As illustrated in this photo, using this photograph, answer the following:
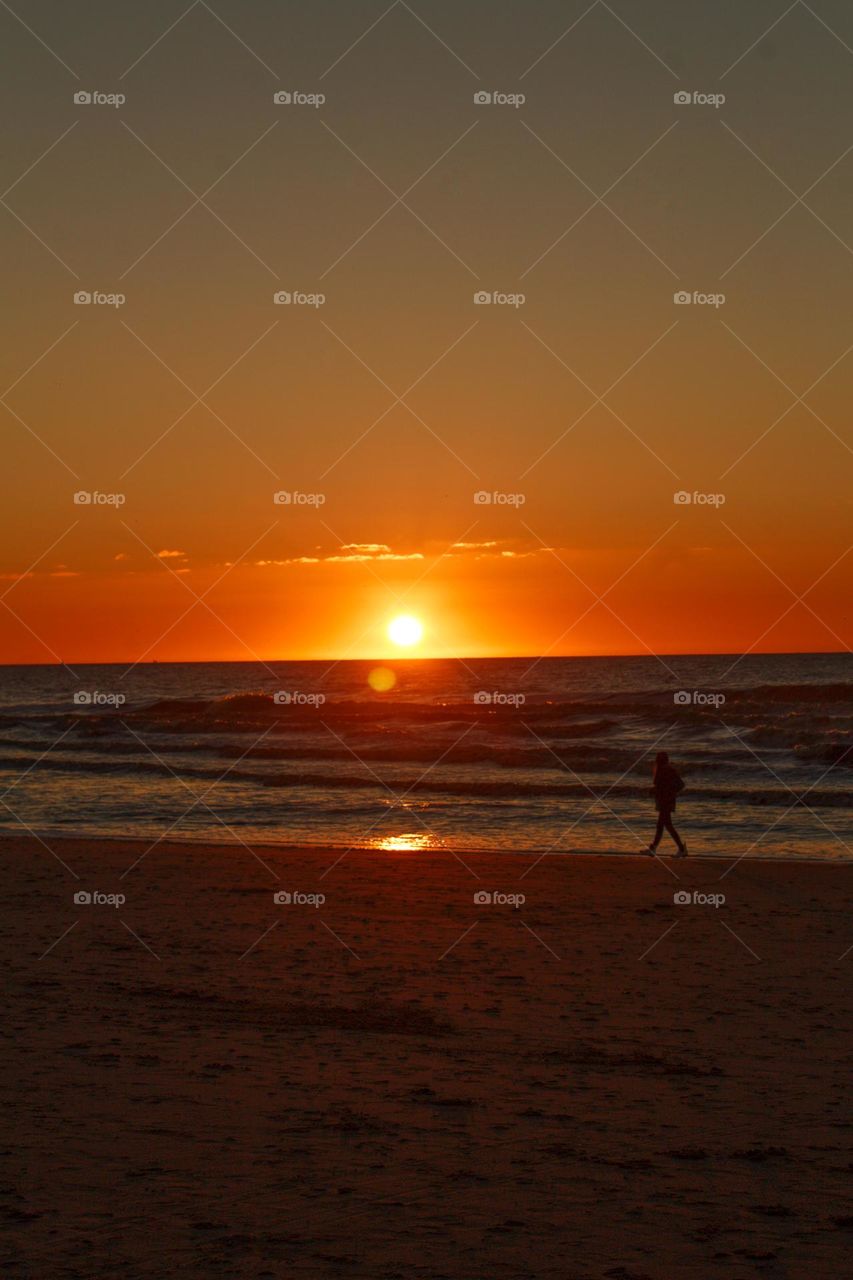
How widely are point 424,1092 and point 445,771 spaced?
91.6 ft

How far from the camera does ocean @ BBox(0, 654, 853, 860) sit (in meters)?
22.2

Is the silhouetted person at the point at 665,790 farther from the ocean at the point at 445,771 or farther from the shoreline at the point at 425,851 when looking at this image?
the ocean at the point at 445,771

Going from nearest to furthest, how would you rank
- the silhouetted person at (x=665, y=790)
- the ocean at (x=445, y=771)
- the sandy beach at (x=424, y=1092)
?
the sandy beach at (x=424, y=1092) → the silhouetted person at (x=665, y=790) → the ocean at (x=445, y=771)

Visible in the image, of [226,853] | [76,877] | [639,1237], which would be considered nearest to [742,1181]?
[639,1237]

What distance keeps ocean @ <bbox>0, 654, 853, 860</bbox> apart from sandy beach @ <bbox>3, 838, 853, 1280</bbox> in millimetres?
6311

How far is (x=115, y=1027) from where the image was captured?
815 centimetres

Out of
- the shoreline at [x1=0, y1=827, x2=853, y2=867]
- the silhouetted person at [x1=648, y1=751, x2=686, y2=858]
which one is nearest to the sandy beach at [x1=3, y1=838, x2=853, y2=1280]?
the silhouetted person at [x1=648, y1=751, x2=686, y2=858]

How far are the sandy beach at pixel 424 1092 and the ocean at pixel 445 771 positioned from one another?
631cm

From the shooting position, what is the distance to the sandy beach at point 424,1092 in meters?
4.92

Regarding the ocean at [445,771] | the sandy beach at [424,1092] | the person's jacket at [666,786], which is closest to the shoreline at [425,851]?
the ocean at [445,771]

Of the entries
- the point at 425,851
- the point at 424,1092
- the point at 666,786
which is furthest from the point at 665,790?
the point at 424,1092

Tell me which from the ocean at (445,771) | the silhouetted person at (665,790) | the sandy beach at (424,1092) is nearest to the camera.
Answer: the sandy beach at (424,1092)

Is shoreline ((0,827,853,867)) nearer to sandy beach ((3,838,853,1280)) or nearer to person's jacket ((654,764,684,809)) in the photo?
person's jacket ((654,764,684,809))

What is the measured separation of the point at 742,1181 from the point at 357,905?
878 cm
